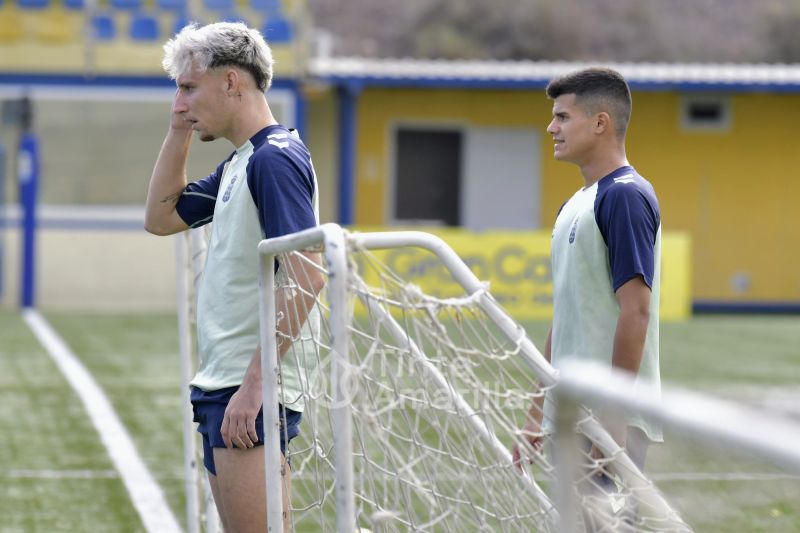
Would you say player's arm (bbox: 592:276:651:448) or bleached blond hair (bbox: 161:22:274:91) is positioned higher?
bleached blond hair (bbox: 161:22:274:91)

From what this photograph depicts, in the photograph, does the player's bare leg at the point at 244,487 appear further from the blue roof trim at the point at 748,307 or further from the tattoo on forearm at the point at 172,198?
the blue roof trim at the point at 748,307

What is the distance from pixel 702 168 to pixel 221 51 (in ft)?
60.6

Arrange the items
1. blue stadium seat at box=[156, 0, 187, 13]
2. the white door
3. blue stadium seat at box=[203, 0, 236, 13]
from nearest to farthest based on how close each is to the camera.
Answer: blue stadium seat at box=[156, 0, 187, 13] < blue stadium seat at box=[203, 0, 236, 13] < the white door

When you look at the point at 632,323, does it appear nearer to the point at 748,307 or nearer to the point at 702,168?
the point at 748,307

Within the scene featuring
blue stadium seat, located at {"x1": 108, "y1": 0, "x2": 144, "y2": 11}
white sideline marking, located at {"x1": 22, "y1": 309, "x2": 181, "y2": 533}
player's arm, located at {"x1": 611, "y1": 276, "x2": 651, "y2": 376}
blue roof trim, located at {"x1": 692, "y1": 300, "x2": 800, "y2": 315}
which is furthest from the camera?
blue roof trim, located at {"x1": 692, "y1": 300, "x2": 800, "y2": 315}

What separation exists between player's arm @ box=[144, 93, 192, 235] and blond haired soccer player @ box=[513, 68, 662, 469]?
1.05 metres

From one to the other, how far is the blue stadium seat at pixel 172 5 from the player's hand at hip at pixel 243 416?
16.2 metres

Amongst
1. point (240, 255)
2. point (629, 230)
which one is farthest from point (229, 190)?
point (629, 230)

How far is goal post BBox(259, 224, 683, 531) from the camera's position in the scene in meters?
3.14

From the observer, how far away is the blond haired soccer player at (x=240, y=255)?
329cm

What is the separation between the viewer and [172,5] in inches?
744

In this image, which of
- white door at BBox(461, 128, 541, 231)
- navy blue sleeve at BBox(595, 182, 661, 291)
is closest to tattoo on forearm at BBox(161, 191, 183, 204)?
navy blue sleeve at BBox(595, 182, 661, 291)

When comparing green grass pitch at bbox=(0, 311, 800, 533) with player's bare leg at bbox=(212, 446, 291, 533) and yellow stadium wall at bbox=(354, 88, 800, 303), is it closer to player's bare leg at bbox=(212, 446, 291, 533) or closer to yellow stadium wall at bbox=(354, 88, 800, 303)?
player's bare leg at bbox=(212, 446, 291, 533)

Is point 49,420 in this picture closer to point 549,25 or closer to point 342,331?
point 342,331
